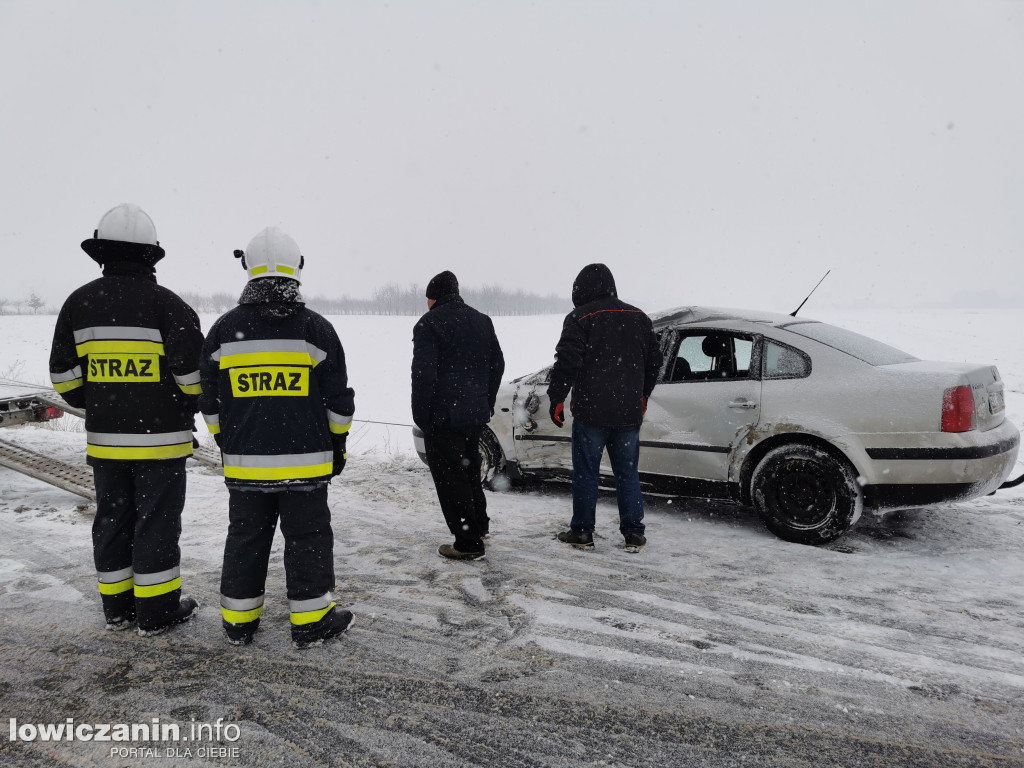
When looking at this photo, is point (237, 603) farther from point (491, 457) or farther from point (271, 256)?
point (491, 457)

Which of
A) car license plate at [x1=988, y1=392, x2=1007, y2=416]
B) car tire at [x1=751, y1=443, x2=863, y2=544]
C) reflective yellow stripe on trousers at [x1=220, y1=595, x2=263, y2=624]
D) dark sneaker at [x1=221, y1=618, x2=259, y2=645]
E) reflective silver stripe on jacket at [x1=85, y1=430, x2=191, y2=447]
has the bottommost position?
dark sneaker at [x1=221, y1=618, x2=259, y2=645]

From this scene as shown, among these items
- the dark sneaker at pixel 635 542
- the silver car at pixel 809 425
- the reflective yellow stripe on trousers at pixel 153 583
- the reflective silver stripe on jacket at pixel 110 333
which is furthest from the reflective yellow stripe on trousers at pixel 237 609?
the silver car at pixel 809 425

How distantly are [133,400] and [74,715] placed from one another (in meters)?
1.30

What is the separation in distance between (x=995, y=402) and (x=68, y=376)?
5372 millimetres

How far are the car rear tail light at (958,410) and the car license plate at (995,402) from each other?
1.06 ft

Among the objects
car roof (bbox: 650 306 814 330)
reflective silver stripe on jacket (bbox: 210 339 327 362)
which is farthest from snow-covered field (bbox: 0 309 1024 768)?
car roof (bbox: 650 306 814 330)

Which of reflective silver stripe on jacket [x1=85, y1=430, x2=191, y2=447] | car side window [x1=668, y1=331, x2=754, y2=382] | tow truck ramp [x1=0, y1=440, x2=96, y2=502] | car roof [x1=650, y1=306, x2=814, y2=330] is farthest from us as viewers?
tow truck ramp [x1=0, y1=440, x2=96, y2=502]

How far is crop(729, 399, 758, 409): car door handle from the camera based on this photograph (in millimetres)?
4195

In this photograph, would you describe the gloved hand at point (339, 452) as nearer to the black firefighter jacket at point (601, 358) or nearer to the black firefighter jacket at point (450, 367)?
the black firefighter jacket at point (450, 367)

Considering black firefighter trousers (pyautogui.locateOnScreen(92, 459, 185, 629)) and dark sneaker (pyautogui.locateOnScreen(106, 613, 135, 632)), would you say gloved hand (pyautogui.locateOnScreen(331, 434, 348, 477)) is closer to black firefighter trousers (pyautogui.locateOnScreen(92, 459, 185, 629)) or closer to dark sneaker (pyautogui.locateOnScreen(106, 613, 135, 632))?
black firefighter trousers (pyautogui.locateOnScreen(92, 459, 185, 629))

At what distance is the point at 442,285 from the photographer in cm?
385

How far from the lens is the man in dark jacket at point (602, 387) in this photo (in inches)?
154

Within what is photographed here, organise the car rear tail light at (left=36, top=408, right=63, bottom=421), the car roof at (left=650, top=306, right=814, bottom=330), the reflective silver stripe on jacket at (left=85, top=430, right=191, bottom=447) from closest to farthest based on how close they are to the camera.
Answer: the reflective silver stripe on jacket at (left=85, top=430, right=191, bottom=447) < the car roof at (left=650, top=306, right=814, bottom=330) < the car rear tail light at (left=36, top=408, right=63, bottom=421)

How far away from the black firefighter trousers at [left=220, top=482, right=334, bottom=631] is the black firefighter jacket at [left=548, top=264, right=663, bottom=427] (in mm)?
1835
